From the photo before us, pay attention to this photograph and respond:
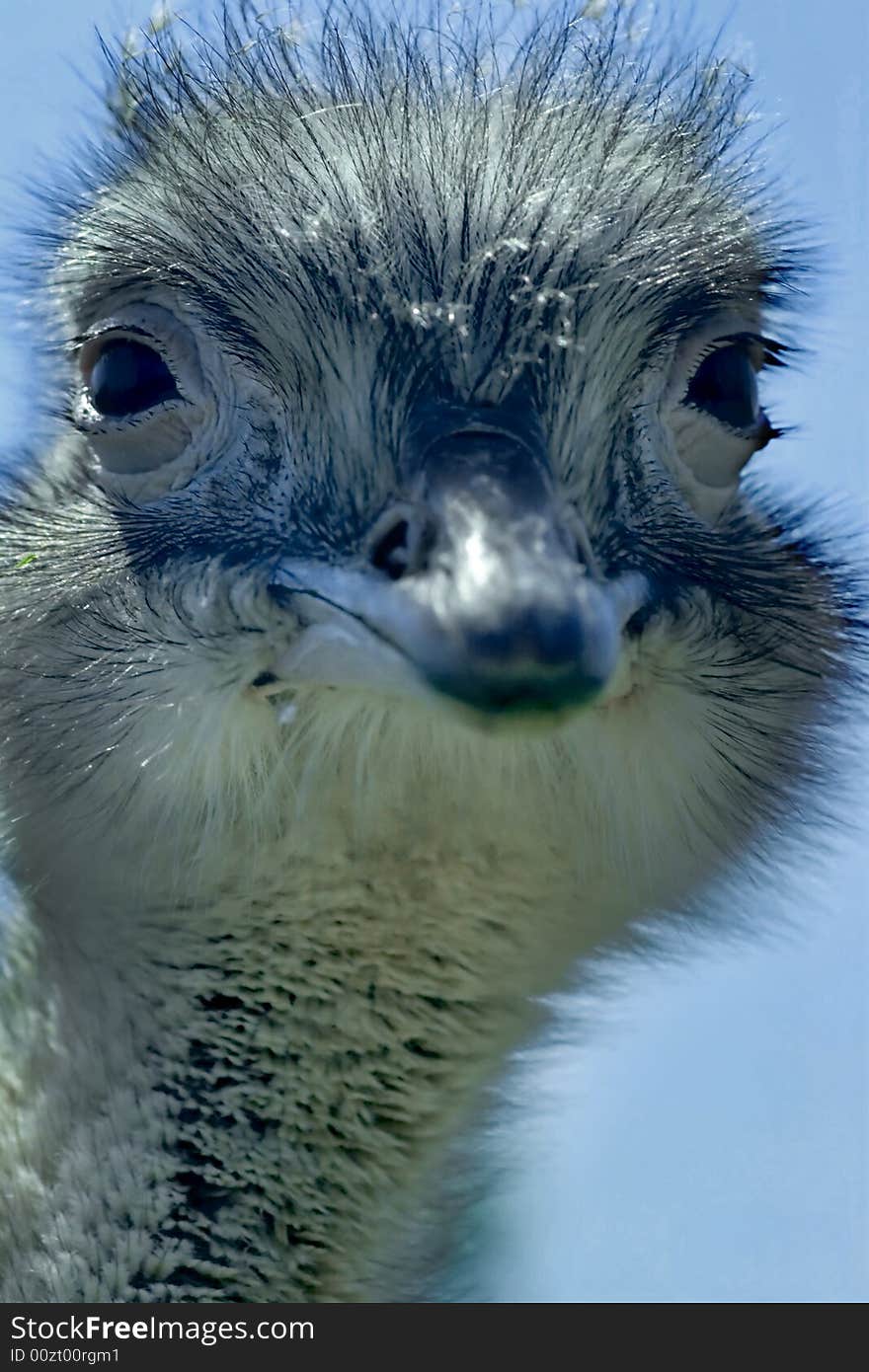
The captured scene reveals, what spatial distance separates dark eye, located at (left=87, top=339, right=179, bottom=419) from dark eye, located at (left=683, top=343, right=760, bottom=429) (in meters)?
0.73

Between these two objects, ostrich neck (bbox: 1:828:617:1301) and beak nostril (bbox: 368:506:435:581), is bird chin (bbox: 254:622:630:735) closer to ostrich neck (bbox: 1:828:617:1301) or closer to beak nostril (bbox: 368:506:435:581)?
beak nostril (bbox: 368:506:435:581)

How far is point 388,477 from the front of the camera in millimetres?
2605

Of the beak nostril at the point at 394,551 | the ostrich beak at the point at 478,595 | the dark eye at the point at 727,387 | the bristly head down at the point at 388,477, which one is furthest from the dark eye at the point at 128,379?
the dark eye at the point at 727,387

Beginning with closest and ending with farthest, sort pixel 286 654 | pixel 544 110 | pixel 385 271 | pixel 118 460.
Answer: pixel 286 654, pixel 385 271, pixel 118 460, pixel 544 110

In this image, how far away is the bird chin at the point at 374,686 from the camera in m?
2.22

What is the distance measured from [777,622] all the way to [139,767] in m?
0.91

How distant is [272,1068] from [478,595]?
38.7 inches

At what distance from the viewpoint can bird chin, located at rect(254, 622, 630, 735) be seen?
2.22 metres

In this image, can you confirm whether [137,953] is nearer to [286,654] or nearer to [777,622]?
[286,654]

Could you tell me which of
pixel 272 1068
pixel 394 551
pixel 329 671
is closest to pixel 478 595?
pixel 394 551

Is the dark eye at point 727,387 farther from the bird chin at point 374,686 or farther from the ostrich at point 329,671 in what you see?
the bird chin at point 374,686

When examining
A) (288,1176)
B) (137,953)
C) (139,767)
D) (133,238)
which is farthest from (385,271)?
(288,1176)

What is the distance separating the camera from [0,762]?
3115 millimetres

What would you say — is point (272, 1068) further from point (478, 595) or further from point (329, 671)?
point (478, 595)
